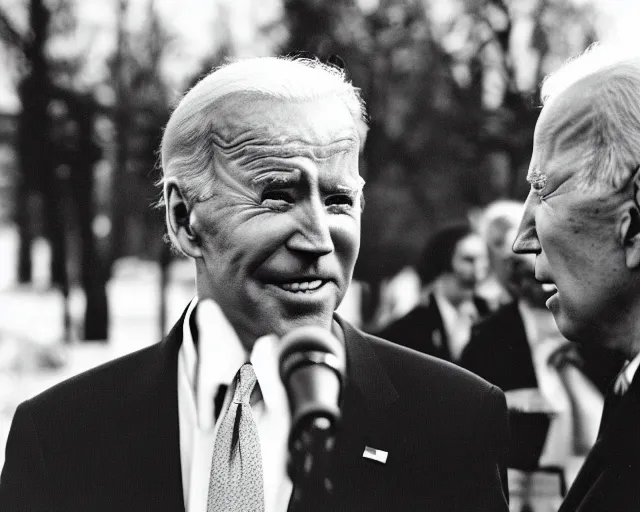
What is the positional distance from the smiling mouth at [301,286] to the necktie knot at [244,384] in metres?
0.24

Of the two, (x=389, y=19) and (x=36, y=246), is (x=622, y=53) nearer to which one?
(x=389, y=19)

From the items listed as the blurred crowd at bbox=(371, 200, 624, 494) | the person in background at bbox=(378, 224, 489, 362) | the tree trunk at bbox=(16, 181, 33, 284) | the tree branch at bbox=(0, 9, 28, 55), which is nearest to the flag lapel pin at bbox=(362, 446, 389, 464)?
the blurred crowd at bbox=(371, 200, 624, 494)

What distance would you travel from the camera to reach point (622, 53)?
2.04 meters

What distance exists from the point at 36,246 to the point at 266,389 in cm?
1034

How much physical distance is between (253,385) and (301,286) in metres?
0.29

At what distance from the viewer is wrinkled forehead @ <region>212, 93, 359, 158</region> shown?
6.75 feet

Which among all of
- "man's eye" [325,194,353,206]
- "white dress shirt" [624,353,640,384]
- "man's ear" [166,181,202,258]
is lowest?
"white dress shirt" [624,353,640,384]

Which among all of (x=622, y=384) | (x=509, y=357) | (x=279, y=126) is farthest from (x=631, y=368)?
(x=509, y=357)

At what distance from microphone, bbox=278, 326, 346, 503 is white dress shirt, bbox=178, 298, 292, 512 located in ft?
1.99

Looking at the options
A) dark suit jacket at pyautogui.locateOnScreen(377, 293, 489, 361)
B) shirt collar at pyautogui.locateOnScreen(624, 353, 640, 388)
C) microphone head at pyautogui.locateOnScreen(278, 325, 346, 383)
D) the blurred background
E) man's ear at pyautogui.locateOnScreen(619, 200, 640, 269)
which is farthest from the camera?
the blurred background

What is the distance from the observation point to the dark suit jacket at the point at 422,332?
4199mm

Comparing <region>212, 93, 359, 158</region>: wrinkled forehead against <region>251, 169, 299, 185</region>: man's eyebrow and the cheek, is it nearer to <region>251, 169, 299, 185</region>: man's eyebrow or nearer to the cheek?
<region>251, 169, 299, 185</region>: man's eyebrow

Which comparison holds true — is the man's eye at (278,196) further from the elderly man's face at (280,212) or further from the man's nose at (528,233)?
the man's nose at (528,233)

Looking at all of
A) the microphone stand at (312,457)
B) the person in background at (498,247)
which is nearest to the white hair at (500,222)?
the person in background at (498,247)
